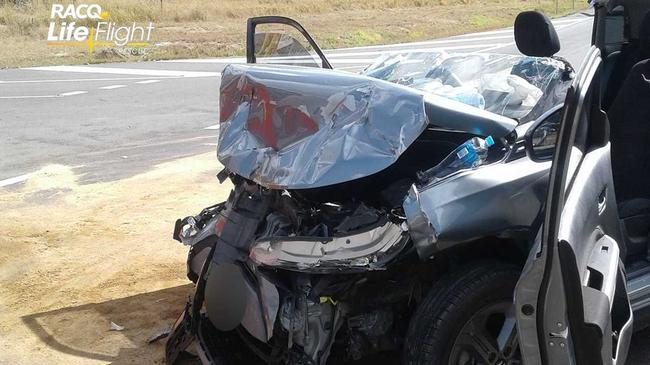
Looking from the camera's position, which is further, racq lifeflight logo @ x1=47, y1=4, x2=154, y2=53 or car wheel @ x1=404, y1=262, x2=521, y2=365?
racq lifeflight logo @ x1=47, y1=4, x2=154, y2=53

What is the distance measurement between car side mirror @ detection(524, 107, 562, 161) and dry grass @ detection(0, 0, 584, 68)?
19.1 metres

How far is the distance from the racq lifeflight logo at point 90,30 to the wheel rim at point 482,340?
70.6 feet

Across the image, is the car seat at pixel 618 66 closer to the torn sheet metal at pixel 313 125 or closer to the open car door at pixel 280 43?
the open car door at pixel 280 43

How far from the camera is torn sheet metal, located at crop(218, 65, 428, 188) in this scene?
3.12 metres

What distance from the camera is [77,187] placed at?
7.43m

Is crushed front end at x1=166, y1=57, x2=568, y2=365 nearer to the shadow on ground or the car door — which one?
the car door

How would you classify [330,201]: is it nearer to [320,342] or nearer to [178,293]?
[320,342]

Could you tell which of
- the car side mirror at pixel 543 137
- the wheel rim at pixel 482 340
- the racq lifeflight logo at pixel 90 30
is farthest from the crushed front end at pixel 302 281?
the racq lifeflight logo at pixel 90 30

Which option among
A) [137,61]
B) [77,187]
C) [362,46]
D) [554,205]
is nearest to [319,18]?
[362,46]

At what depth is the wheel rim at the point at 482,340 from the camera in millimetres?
2965

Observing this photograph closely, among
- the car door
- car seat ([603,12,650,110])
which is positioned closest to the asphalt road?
car seat ([603,12,650,110])

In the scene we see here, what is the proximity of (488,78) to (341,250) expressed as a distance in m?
1.58

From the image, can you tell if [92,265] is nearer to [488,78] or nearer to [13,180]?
[13,180]

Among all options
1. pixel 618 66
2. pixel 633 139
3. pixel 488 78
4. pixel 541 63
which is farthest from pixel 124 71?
pixel 633 139
